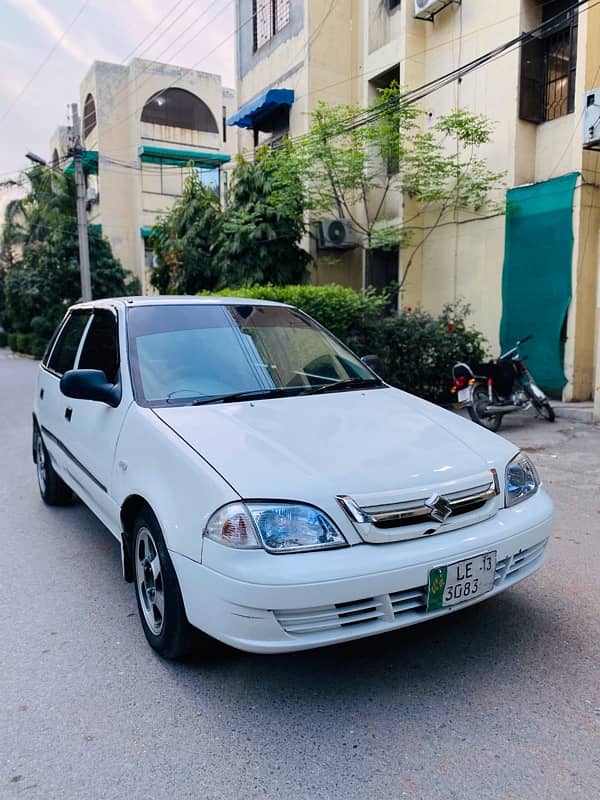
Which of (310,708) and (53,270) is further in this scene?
(53,270)

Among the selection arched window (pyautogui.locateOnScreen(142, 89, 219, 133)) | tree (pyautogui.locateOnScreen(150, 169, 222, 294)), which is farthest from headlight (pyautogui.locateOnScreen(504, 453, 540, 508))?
arched window (pyautogui.locateOnScreen(142, 89, 219, 133))

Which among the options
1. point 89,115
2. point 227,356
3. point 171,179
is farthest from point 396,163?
point 89,115

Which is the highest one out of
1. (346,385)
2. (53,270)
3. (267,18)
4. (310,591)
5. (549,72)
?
(267,18)

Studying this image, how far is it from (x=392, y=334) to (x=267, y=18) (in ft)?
36.1

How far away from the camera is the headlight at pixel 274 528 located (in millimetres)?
2393

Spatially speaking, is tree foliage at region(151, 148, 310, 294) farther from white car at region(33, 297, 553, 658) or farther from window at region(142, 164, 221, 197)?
window at region(142, 164, 221, 197)

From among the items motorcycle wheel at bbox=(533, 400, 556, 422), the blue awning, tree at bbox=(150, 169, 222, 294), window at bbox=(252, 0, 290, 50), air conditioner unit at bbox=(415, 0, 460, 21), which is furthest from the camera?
window at bbox=(252, 0, 290, 50)

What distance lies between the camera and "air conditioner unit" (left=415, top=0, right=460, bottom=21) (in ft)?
38.7

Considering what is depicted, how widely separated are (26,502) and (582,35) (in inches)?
398

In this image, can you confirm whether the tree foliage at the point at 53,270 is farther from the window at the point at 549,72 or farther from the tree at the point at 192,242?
the window at the point at 549,72

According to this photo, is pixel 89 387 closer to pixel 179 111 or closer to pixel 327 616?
pixel 327 616

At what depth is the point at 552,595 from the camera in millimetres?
3541

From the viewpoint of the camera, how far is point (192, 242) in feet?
49.9

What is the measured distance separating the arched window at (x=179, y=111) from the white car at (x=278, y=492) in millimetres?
28376
